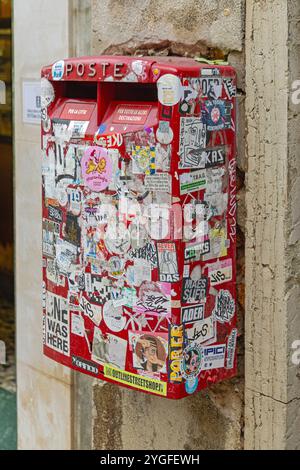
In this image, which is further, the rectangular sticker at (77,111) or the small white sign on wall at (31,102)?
the small white sign on wall at (31,102)

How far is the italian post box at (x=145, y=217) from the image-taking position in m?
2.89

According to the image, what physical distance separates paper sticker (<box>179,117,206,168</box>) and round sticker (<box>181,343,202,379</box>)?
0.58m

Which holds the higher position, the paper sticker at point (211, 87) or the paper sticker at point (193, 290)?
the paper sticker at point (211, 87)

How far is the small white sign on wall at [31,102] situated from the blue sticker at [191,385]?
66.2 inches

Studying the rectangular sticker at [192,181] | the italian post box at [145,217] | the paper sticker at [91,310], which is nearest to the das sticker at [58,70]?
the italian post box at [145,217]

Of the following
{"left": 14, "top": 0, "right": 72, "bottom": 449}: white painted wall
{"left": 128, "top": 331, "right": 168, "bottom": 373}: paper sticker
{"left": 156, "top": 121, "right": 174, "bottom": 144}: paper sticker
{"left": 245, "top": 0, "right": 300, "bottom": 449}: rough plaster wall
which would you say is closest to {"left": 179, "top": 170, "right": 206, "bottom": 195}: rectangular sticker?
{"left": 156, "top": 121, "right": 174, "bottom": 144}: paper sticker

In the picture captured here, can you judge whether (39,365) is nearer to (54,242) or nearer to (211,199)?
(54,242)

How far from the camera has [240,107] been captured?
3100mm

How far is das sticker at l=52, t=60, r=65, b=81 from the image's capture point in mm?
3180

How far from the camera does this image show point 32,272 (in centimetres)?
433

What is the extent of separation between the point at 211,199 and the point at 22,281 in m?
1.67

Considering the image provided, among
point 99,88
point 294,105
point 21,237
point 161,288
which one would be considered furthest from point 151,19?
point 21,237

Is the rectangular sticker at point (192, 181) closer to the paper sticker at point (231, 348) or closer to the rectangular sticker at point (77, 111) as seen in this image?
the rectangular sticker at point (77, 111)

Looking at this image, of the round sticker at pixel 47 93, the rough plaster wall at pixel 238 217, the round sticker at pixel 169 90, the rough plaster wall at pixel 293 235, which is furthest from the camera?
the round sticker at pixel 47 93
